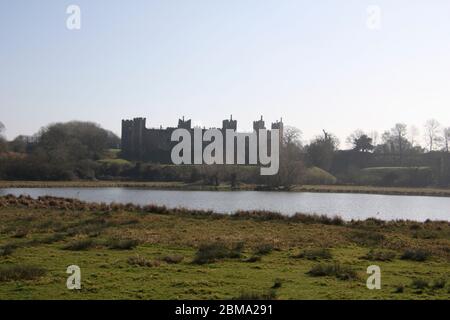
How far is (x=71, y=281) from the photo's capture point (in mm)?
11633

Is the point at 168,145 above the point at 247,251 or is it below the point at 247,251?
above

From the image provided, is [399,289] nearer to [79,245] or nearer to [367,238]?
[79,245]

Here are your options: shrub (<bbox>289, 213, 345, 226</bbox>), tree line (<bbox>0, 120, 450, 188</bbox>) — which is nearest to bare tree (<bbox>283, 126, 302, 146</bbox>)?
tree line (<bbox>0, 120, 450, 188</bbox>)

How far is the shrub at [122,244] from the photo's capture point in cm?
1742

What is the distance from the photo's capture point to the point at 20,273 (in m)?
12.1

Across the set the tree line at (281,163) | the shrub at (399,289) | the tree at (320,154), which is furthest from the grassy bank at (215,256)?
the tree at (320,154)

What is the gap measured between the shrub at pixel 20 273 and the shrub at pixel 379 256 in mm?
10267

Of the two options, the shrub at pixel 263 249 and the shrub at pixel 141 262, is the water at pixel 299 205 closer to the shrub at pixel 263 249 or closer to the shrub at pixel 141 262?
the shrub at pixel 263 249

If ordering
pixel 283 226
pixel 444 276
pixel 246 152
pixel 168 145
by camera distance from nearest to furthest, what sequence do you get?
pixel 444 276 → pixel 283 226 → pixel 246 152 → pixel 168 145

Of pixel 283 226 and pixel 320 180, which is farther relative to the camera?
pixel 320 180

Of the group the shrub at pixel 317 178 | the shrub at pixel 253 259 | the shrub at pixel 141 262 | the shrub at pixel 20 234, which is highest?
the shrub at pixel 317 178
